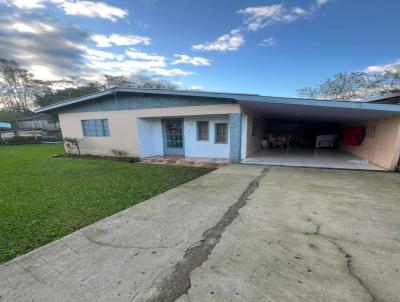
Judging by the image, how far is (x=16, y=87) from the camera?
94.5 feet

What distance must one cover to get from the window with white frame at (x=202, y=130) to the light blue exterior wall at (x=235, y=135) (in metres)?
1.62

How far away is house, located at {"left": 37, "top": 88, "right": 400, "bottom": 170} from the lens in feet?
21.4

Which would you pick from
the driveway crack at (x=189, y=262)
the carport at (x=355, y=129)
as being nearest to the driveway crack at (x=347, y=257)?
the driveway crack at (x=189, y=262)

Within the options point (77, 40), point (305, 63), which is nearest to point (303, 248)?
point (305, 63)

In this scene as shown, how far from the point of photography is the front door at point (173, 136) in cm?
949

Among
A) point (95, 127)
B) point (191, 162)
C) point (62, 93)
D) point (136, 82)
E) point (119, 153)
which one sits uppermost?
point (136, 82)

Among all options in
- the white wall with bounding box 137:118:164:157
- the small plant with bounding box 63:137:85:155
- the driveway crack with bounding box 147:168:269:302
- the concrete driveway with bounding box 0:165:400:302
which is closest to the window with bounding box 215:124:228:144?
the white wall with bounding box 137:118:164:157

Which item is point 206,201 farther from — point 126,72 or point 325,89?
point 126,72

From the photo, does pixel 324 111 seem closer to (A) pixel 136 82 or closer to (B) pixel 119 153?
(B) pixel 119 153

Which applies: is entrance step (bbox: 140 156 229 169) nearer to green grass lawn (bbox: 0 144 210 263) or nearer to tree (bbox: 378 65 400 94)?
green grass lawn (bbox: 0 144 210 263)

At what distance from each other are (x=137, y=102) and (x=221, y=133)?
14.9ft

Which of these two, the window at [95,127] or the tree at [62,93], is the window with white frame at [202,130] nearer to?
the window at [95,127]

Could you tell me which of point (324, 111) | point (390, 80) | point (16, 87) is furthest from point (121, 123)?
point (16, 87)

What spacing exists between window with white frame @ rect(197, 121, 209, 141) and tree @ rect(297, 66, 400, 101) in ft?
58.3
